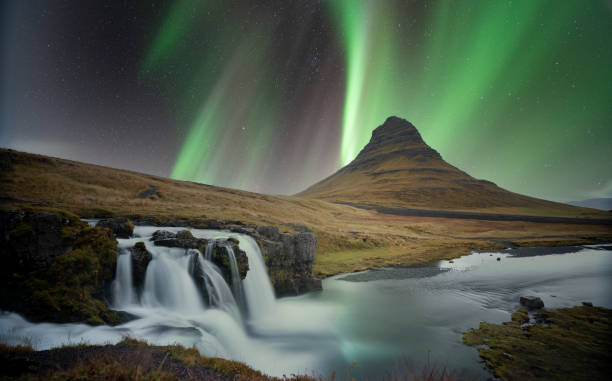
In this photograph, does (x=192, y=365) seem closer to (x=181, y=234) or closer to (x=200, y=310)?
(x=200, y=310)

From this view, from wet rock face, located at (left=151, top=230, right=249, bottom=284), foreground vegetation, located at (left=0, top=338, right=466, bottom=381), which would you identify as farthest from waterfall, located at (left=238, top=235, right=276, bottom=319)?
foreground vegetation, located at (left=0, top=338, right=466, bottom=381)

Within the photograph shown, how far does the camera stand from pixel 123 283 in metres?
13.1

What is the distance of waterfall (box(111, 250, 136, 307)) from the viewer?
1260 cm

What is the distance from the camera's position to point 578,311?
54.8 feet

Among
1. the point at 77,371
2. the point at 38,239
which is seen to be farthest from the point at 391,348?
the point at 38,239

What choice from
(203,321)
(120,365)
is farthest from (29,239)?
(120,365)

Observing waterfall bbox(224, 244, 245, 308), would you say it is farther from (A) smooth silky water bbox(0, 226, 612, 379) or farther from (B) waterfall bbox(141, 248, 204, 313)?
(B) waterfall bbox(141, 248, 204, 313)

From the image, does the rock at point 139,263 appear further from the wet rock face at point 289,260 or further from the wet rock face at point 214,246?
the wet rock face at point 289,260

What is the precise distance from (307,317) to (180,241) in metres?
10.3

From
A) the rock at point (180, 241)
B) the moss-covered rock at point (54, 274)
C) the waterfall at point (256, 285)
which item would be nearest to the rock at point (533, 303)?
the waterfall at point (256, 285)

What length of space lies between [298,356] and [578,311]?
761 inches

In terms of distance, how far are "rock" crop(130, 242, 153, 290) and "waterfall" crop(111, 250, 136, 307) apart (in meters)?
0.20

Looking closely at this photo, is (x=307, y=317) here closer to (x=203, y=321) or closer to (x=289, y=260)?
(x=289, y=260)

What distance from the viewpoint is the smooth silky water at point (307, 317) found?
10859mm
